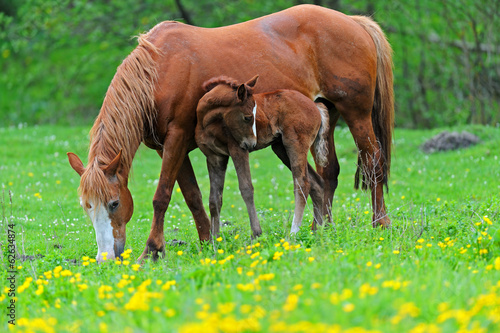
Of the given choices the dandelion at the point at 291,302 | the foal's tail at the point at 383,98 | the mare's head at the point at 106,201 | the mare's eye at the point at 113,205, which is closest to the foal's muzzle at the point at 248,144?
the mare's head at the point at 106,201

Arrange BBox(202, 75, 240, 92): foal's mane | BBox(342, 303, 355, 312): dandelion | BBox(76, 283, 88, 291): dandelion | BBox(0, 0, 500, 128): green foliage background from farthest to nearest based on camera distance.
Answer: BBox(0, 0, 500, 128): green foliage background < BBox(202, 75, 240, 92): foal's mane < BBox(76, 283, 88, 291): dandelion < BBox(342, 303, 355, 312): dandelion

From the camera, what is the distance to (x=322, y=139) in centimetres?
610

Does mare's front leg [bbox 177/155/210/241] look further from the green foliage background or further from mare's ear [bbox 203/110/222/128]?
the green foliage background

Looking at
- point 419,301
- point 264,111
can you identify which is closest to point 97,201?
point 264,111

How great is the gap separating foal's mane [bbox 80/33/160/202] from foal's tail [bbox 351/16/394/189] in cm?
271

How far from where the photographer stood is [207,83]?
5602 mm

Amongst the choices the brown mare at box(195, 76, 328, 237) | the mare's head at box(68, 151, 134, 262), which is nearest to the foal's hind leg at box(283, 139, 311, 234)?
the brown mare at box(195, 76, 328, 237)

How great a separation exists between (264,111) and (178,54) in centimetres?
105

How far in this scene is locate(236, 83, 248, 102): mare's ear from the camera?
17.4ft

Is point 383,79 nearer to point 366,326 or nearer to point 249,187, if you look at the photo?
point 249,187

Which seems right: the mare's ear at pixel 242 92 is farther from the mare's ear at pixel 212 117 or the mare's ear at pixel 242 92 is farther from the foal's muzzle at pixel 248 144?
the foal's muzzle at pixel 248 144

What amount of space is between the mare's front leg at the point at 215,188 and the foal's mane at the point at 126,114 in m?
0.71

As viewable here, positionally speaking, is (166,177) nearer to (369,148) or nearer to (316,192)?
(316,192)

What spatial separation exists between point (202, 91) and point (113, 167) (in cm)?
119
